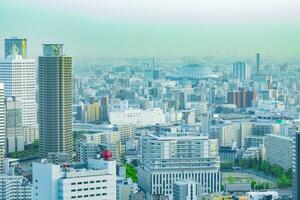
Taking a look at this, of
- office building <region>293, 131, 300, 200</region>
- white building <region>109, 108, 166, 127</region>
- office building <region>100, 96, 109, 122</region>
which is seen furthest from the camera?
office building <region>100, 96, 109, 122</region>

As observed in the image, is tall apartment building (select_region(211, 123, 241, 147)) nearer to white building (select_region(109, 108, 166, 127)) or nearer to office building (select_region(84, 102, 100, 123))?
white building (select_region(109, 108, 166, 127))

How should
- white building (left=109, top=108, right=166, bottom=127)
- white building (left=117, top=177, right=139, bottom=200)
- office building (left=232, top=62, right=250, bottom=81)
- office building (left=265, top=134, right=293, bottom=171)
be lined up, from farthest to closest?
office building (left=232, top=62, right=250, bottom=81) → white building (left=109, top=108, right=166, bottom=127) → office building (left=265, top=134, right=293, bottom=171) → white building (left=117, top=177, right=139, bottom=200)

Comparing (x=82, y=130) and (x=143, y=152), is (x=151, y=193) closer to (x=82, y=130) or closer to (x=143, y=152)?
(x=143, y=152)

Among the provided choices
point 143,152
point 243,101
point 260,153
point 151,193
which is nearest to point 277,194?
point 151,193

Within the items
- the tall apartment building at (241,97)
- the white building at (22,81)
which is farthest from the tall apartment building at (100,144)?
the tall apartment building at (241,97)

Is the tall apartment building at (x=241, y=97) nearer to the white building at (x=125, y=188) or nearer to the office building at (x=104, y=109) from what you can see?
the office building at (x=104, y=109)

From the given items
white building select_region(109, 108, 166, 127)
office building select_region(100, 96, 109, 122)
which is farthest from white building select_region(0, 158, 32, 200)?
office building select_region(100, 96, 109, 122)
